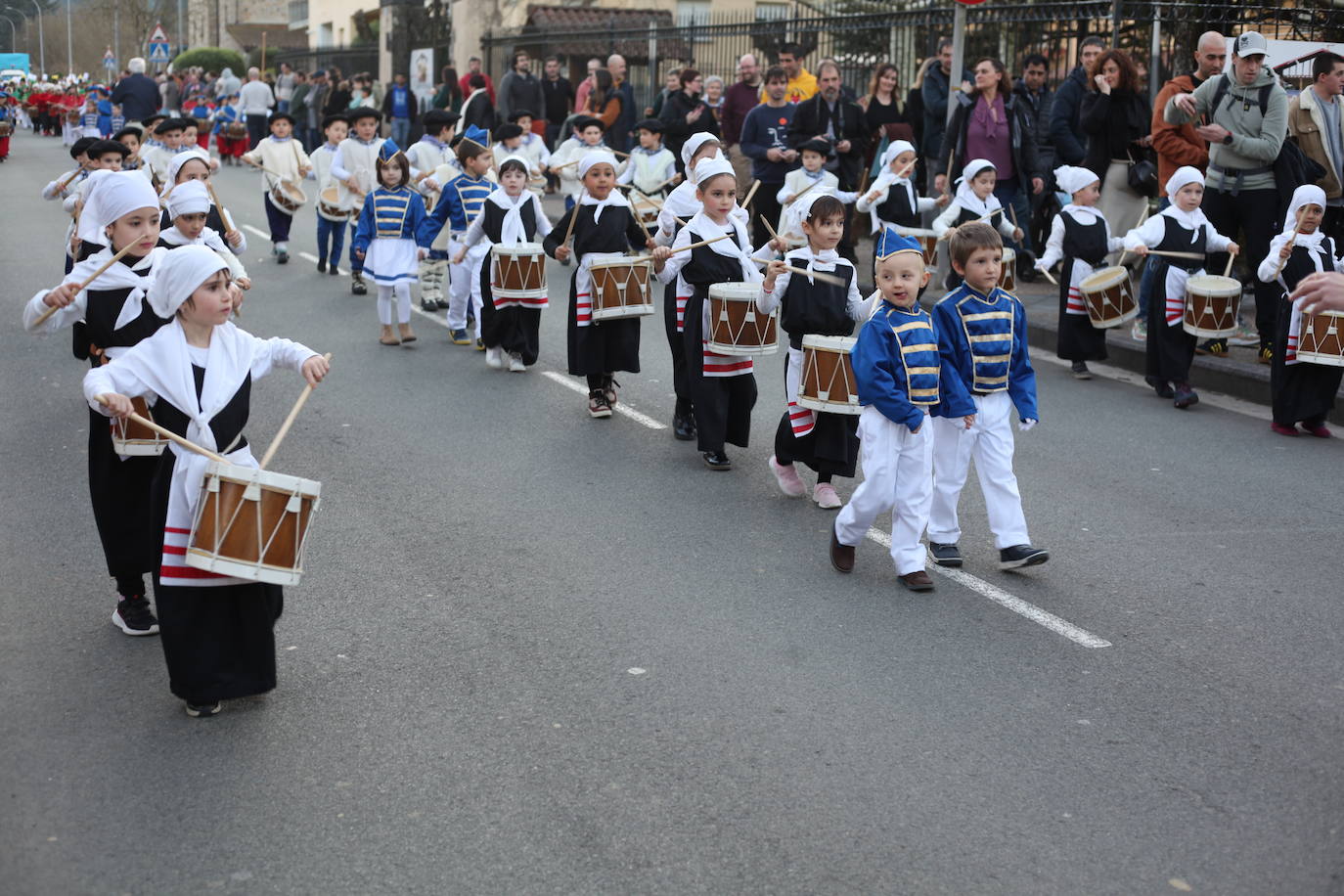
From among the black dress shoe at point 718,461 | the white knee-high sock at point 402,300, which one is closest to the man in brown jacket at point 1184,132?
the black dress shoe at point 718,461

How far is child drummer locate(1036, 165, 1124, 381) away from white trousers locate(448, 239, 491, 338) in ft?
13.7

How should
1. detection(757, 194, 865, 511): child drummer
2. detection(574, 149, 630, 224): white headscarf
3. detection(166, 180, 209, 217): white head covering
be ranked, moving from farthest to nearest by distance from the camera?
detection(574, 149, 630, 224): white headscarf < detection(166, 180, 209, 217): white head covering < detection(757, 194, 865, 511): child drummer

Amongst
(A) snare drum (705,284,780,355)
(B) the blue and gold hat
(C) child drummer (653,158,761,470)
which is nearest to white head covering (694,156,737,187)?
(C) child drummer (653,158,761,470)

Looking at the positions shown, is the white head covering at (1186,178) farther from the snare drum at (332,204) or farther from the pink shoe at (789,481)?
the snare drum at (332,204)

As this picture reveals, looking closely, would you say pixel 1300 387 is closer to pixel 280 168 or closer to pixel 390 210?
pixel 390 210

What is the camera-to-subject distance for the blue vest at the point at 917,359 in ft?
23.3

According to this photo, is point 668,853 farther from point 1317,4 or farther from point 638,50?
point 638,50

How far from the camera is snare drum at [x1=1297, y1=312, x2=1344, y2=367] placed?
9.91 m

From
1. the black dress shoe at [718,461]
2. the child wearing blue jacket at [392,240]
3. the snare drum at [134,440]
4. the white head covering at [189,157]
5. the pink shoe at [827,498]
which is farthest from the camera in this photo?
the child wearing blue jacket at [392,240]

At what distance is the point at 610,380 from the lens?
1073 cm

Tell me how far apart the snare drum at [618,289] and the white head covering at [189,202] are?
255 centimetres

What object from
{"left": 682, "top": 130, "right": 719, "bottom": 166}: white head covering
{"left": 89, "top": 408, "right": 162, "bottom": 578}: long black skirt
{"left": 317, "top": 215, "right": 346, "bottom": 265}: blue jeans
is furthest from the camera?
{"left": 317, "top": 215, "right": 346, "bottom": 265}: blue jeans

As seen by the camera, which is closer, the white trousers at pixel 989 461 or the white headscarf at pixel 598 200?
the white trousers at pixel 989 461

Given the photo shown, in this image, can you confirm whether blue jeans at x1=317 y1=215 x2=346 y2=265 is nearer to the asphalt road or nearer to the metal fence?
the metal fence
